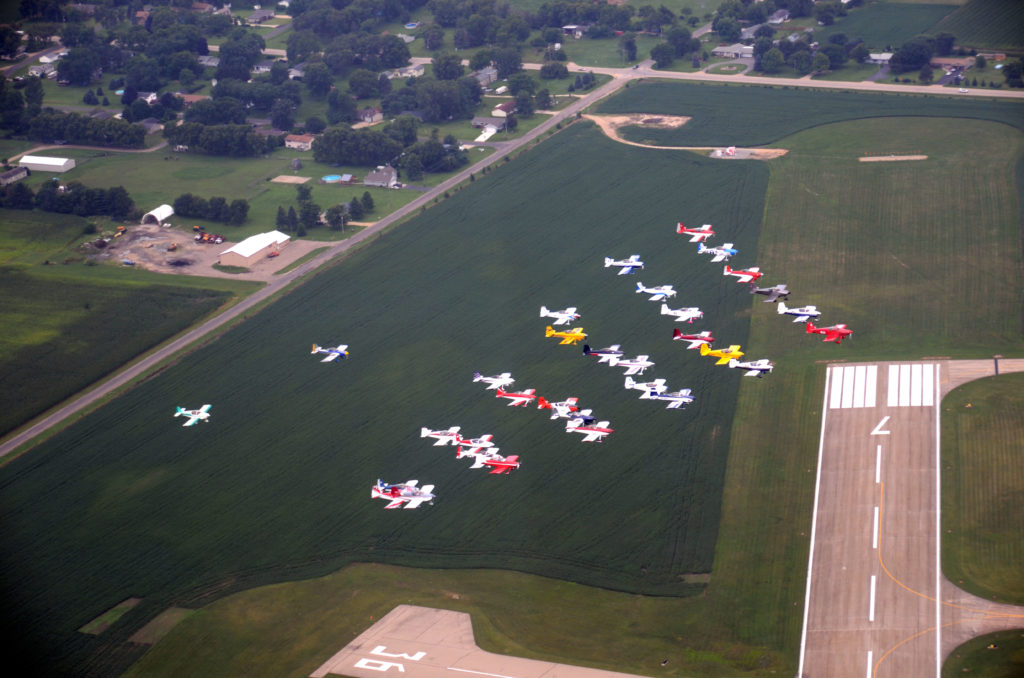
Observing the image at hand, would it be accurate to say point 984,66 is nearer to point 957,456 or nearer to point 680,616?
point 957,456

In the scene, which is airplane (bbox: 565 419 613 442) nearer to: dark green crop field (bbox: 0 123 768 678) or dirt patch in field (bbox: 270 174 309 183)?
dark green crop field (bbox: 0 123 768 678)

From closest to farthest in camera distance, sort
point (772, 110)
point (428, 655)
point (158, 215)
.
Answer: point (428, 655) < point (158, 215) < point (772, 110)

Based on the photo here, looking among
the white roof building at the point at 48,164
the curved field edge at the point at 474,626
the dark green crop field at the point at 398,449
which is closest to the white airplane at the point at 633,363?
the dark green crop field at the point at 398,449

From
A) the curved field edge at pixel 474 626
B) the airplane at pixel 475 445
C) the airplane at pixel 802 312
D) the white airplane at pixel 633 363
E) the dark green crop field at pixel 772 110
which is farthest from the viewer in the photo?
the dark green crop field at pixel 772 110

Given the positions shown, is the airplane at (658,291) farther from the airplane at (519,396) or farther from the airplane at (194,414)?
the airplane at (194,414)

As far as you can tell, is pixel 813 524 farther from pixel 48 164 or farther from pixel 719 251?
pixel 48 164

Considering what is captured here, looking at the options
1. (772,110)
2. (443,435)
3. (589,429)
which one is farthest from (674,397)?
(772,110)
